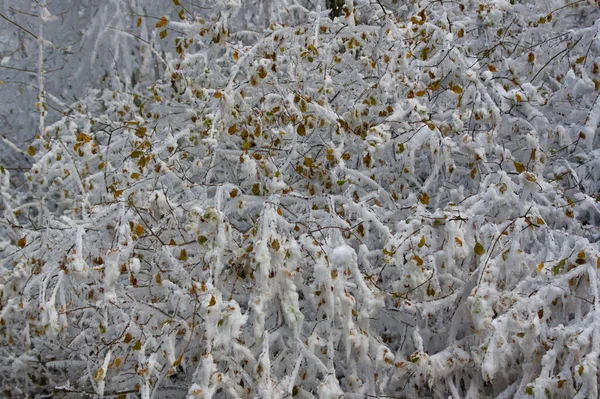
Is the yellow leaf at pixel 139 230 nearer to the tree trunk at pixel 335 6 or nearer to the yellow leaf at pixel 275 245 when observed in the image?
the yellow leaf at pixel 275 245

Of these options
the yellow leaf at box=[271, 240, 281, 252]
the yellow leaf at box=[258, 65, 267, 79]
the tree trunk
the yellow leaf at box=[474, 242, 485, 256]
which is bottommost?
the yellow leaf at box=[271, 240, 281, 252]

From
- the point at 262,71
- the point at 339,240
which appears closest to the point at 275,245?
the point at 339,240

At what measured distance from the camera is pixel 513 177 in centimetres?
365

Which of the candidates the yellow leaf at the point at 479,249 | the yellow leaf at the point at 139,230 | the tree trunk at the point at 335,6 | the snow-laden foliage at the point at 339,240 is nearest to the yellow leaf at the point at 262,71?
the snow-laden foliage at the point at 339,240

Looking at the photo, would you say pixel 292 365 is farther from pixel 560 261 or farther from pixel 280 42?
pixel 280 42

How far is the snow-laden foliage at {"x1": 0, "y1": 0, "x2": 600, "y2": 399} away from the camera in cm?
287

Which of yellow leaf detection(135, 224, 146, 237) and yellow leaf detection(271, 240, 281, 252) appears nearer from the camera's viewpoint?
yellow leaf detection(271, 240, 281, 252)

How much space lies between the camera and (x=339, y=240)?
3076 millimetres

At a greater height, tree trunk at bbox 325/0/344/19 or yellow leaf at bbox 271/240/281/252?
tree trunk at bbox 325/0/344/19

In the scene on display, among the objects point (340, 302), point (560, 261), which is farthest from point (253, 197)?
point (560, 261)

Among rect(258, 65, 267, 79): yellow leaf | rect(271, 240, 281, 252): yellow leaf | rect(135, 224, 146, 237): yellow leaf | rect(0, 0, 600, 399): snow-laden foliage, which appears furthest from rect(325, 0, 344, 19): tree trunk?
rect(271, 240, 281, 252): yellow leaf

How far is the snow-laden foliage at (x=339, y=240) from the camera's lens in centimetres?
287

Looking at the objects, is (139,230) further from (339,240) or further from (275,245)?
(339,240)

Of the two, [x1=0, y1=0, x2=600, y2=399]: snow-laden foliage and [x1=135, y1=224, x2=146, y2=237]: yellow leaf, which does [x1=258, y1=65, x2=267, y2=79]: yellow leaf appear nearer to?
[x1=0, y1=0, x2=600, y2=399]: snow-laden foliage
